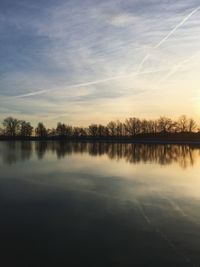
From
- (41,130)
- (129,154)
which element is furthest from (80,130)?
(129,154)

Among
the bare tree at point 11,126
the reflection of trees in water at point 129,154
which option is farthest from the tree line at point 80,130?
the reflection of trees in water at point 129,154

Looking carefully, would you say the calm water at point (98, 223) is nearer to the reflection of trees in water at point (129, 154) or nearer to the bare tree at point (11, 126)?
the reflection of trees in water at point (129, 154)

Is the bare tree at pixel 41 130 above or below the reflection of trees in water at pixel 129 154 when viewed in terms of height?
above

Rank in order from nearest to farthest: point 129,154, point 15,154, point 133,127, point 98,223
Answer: point 98,223
point 15,154
point 129,154
point 133,127

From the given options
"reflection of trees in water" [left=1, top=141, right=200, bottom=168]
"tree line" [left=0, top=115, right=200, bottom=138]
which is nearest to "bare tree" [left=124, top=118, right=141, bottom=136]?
"tree line" [left=0, top=115, right=200, bottom=138]

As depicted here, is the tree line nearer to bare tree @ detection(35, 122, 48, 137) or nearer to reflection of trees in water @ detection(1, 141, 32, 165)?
bare tree @ detection(35, 122, 48, 137)

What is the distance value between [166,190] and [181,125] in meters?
99.5

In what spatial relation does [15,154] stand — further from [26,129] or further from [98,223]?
[26,129]

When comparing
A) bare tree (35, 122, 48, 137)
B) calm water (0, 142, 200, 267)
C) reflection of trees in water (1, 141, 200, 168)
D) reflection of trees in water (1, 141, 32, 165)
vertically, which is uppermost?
bare tree (35, 122, 48, 137)

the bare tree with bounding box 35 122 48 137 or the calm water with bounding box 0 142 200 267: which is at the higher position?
the bare tree with bounding box 35 122 48 137

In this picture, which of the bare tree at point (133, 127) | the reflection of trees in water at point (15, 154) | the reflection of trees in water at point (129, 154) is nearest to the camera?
the reflection of trees in water at point (15, 154)

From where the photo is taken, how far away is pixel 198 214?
8.18m

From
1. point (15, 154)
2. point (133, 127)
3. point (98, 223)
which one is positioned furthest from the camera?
point (133, 127)

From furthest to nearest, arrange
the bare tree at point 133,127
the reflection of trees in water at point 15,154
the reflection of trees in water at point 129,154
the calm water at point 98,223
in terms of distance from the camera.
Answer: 1. the bare tree at point 133,127
2. the reflection of trees in water at point 129,154
3. the reflection of trees in water at point 15,154
4. the calm water at point 98,223
